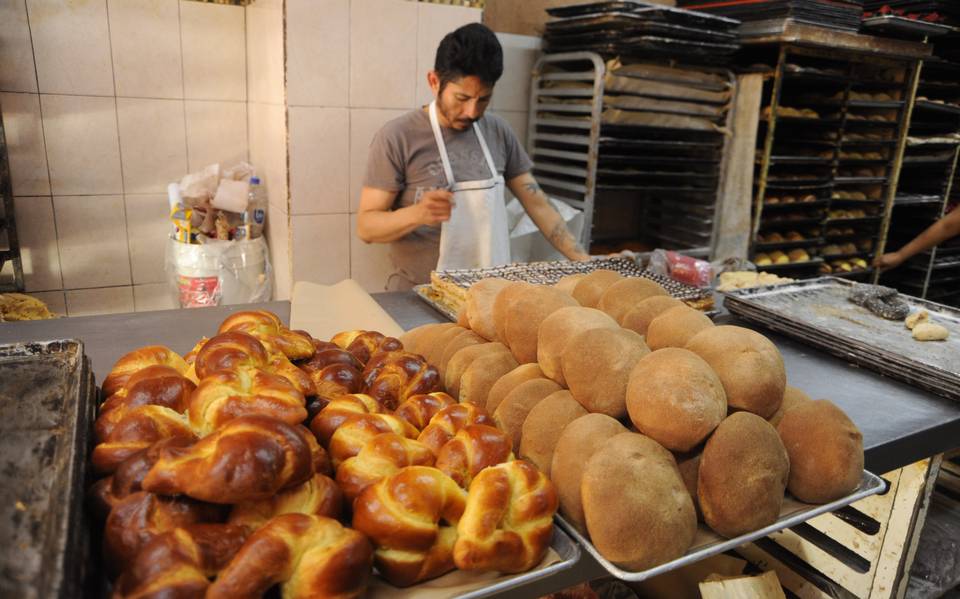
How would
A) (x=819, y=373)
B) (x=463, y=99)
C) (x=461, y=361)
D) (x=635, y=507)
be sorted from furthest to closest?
(x=463, y=99) → (x=819, y=373) → (x=461, y=361) → (x=635, y=507)

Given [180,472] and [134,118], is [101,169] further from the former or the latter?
[180,472]

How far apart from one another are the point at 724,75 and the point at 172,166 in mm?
3204

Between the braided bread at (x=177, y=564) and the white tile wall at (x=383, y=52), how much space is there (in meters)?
2.65

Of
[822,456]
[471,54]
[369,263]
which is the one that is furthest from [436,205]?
[822,456]

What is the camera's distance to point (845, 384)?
1.65 meters

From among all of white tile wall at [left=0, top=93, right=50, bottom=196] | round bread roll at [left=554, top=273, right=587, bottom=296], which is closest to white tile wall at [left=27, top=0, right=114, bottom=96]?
white tile wall at [left=0, top=93, right=50, bottom=196]

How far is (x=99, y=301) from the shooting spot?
326 centimetres

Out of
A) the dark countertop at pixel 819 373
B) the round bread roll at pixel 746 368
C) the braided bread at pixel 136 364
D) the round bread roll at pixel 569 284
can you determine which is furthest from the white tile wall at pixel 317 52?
the round bread roll at pixel 746 368

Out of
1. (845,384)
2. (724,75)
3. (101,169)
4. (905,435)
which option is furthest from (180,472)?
(724,75)

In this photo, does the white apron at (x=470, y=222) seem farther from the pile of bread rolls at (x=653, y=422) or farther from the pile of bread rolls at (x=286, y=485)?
the pile of bread rolls at (x=286, y=485)

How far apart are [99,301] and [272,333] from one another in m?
2.67

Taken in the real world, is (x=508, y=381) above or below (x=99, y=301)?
above

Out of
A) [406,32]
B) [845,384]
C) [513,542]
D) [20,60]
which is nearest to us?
[513,542]

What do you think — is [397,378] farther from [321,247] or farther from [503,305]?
[321,247]
